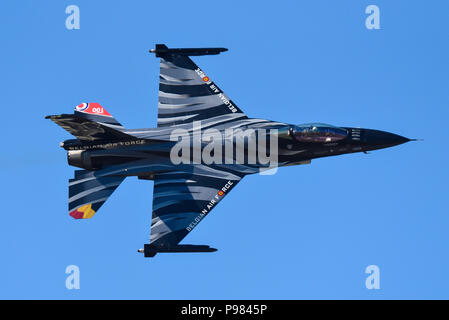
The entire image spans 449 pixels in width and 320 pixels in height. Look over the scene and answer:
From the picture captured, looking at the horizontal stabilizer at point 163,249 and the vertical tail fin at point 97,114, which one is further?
the vertical tail fin at point 97,114

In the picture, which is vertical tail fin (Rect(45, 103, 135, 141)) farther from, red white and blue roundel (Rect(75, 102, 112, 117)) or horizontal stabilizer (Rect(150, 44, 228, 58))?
horizontal stabilizer (Rect(150, 44, 228, 58))

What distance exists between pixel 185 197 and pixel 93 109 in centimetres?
482

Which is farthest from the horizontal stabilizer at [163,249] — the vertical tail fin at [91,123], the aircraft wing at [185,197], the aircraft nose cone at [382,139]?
the aircraft nose cone at [382,139]

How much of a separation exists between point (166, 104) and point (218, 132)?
2569 millimetres

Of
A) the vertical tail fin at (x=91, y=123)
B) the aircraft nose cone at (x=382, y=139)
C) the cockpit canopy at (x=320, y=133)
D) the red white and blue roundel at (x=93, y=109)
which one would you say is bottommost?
the aircraft nose cone at (x=382, y=139)

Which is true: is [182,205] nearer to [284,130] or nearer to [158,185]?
[158,185]

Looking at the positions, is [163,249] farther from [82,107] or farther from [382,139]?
[382,139]

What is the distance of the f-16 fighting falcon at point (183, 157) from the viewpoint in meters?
33.3

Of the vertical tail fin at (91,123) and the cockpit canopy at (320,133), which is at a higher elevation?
the vertical tail fin at (91,123)

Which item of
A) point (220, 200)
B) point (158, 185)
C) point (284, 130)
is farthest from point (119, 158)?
point (284, 130)

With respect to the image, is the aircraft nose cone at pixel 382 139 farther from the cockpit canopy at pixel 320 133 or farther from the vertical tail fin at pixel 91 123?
the vertical tail fin at pixel 91 123

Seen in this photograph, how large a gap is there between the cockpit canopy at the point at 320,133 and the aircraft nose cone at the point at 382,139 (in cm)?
82

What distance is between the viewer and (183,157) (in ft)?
111

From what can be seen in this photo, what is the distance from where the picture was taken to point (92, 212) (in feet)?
111
